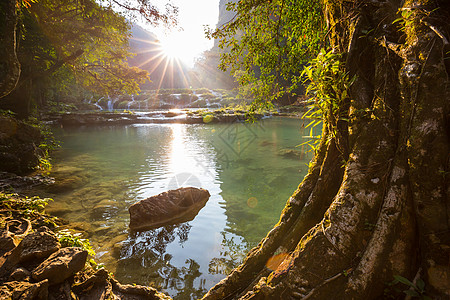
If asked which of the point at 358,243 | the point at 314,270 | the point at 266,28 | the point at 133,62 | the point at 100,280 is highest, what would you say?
the point at 133,62

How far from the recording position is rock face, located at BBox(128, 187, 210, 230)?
6.61 meters

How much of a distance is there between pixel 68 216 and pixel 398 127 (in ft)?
27.5

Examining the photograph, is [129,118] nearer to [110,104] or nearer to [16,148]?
[110,104]

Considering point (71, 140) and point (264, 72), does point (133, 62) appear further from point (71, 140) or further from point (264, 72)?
point (264, 72)

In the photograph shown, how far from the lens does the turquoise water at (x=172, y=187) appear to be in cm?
508

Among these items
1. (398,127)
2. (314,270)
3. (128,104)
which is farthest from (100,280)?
(128,104)

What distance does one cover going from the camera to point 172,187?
978 centimetres

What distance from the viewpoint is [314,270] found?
229 centimetres

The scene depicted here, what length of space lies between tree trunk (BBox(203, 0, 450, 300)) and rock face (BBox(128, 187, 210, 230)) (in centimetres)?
473

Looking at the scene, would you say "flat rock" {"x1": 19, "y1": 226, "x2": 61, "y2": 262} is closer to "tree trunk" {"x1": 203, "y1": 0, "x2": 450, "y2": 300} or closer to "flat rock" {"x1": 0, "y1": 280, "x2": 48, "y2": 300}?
"flat rock" {"x1": 0, "y1": 280, "x2": 48, "y2": 300}

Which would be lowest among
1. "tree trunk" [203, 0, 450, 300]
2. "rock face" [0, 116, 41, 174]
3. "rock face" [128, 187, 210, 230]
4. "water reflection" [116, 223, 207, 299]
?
"water reflection" [116, 223, 207, 299]

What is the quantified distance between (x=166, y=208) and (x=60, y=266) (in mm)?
4093

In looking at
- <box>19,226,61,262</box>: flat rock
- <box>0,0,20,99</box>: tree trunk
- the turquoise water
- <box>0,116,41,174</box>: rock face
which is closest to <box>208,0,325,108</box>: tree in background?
the turquoise water

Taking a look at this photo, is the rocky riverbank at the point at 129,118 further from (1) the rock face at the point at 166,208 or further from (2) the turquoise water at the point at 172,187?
(1) the rock face at the point at 166,208
